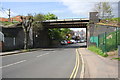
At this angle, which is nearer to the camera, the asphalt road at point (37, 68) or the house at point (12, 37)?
the asphalt road at point (37, 68)

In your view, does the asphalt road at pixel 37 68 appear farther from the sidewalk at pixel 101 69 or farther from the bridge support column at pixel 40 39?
the bridge support column at pixel 40 39

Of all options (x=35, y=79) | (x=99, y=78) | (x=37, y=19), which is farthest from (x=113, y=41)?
(x=37, y=19)

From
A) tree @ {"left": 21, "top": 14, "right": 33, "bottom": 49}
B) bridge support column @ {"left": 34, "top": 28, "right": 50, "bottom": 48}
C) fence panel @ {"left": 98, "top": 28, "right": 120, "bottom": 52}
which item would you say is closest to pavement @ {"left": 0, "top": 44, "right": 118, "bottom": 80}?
fence panel @ {"left": 98, "top": 28, "right": 120, "bottom": 52}

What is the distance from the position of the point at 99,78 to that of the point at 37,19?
35.9 metres

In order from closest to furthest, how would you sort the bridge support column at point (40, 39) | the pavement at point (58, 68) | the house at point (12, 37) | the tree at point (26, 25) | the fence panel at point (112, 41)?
the pavement at point (58, 68) → the fence panel at point (112, 41) → the house at point (12, 37) → the tree at point (26, 25) → the bridge support column at point (40, 39)

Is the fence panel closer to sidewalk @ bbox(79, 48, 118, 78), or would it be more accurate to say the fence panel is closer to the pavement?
the pavement

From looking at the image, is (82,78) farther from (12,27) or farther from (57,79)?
(12,27)

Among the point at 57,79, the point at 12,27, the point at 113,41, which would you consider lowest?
the point at 57,79

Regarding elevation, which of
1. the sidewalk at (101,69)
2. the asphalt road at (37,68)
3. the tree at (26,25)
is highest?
the tree at (26,25)

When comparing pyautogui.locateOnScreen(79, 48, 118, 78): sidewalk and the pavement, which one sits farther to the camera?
the pavement

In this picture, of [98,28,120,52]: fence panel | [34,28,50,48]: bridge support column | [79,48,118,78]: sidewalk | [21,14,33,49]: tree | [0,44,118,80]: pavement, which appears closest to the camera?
[79,48,118,78]: sidewalk

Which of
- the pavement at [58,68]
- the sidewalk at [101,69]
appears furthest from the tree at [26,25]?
the sidewalk at [101,69]

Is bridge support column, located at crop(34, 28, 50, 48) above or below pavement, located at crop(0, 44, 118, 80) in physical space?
above

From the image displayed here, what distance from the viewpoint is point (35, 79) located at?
789cm
